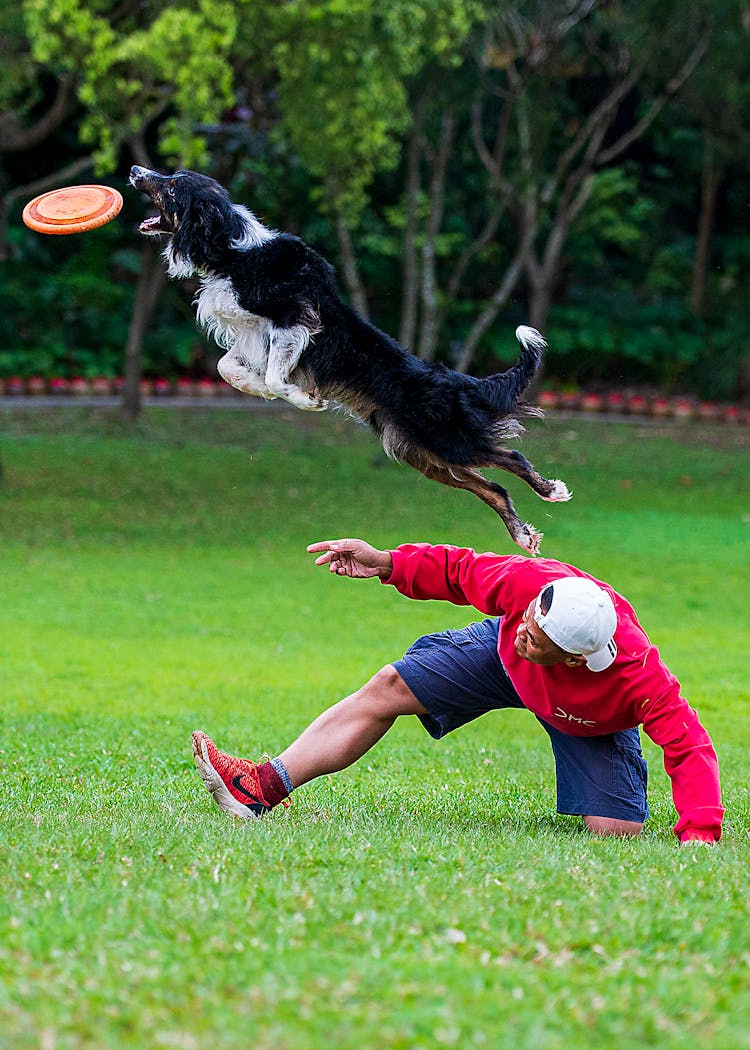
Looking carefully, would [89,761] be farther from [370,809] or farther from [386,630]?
[386,630]

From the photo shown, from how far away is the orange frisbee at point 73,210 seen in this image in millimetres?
5828

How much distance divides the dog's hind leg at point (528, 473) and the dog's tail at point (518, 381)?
195mm

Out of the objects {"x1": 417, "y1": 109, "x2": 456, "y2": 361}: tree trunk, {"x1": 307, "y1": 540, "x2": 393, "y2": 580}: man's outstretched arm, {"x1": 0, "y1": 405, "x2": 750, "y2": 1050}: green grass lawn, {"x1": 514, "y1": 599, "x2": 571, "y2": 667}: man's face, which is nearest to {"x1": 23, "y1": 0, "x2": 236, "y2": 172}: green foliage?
{"x1": 0, "y1": 405, "x2": 750, "y2": 1050}: green grass lawn

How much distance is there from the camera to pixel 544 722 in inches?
232

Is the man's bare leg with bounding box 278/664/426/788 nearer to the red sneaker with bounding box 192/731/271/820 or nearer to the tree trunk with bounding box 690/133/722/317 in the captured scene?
the red sneaker with bounding box 192/731/271/820

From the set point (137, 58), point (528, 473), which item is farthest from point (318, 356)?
point (137, 58)

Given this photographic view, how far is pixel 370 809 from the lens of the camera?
6414 millimetres

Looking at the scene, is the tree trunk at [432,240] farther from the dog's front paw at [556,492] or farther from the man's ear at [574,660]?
the man's ear at [574,660]

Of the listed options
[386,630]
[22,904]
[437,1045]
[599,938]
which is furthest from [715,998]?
[386,630]

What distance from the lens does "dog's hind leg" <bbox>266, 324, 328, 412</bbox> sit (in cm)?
565

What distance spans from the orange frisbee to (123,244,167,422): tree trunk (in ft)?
61.7

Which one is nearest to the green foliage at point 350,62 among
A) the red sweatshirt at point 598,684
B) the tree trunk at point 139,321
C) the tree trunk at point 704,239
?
the tree trunk at point 139,321

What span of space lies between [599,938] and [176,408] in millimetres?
25440

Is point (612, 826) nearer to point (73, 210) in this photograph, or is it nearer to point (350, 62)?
point (73, 210)
